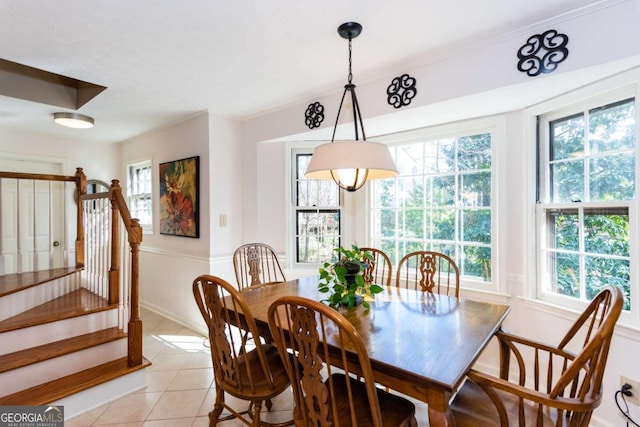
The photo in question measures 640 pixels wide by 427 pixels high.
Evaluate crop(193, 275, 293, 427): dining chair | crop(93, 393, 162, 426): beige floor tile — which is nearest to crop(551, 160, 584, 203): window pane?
crop(193, 275, 293, 427): dining chair

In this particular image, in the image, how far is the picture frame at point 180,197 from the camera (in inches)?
132

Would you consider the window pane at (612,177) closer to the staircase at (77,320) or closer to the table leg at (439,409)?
the table leg at (439,409)

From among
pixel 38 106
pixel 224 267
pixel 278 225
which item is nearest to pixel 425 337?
pixel 278 225

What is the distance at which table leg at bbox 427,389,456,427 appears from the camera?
1049 mm

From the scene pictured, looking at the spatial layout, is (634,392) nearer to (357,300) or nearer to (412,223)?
(357,300)

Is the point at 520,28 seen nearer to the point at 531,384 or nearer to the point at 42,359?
the point at 531,384

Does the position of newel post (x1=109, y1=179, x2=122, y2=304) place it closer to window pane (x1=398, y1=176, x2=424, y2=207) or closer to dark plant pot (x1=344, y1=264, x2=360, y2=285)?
dark plant pot (x1=344, y1=264, x2=360, y2=285)

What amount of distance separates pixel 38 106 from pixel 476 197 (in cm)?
417

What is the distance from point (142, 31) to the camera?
183cm

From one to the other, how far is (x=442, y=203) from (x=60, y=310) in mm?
3218

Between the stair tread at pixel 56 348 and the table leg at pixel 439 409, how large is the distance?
2.31 metres

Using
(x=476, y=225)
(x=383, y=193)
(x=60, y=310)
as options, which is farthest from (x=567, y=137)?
(x=60, y=310)

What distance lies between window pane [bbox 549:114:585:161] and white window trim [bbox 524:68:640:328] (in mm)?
61

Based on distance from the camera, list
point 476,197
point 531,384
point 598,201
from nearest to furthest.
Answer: point 598,201 < point 531,384 < point 476,197
